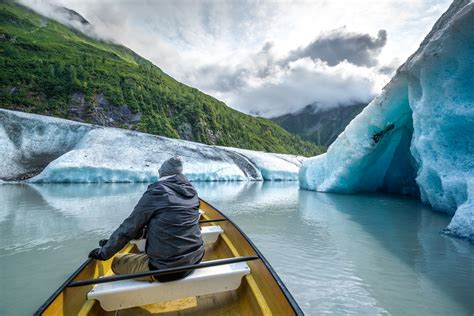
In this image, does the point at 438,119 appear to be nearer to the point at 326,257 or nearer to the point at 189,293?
the point at 326,257

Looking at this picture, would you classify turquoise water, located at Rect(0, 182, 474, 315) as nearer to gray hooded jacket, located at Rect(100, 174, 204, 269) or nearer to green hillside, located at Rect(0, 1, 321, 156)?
gray hooded jacket, located at Rect(100, 174, 204, 269)

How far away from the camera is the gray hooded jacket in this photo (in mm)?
2570

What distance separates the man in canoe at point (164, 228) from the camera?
2574mm

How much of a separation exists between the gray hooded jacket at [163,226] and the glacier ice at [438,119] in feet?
19.9

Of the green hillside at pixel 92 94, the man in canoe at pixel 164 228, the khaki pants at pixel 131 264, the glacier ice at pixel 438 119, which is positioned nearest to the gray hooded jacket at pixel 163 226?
the man in canoe at pixel 164 228

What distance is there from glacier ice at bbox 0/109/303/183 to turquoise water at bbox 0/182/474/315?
11663mm

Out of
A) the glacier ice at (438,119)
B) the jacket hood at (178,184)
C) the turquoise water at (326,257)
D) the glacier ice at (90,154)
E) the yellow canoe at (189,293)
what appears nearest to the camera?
the yellow canoe at (189,293)

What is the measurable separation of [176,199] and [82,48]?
304ft

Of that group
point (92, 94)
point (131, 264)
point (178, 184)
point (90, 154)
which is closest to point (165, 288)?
point (131, 264)

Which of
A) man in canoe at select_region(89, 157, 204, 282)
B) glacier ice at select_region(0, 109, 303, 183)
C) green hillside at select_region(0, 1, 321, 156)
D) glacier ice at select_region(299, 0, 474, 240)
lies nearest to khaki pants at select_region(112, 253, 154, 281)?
man in canoe at select_region(89, 157, 204, 282)

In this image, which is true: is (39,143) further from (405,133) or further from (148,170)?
(405,133)

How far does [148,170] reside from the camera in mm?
22000

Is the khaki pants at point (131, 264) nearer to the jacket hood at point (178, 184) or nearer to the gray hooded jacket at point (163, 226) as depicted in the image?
the gray hooded jacket at point (163, 226)

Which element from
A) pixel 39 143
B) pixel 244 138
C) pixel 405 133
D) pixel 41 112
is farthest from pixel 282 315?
pixel 244 138
